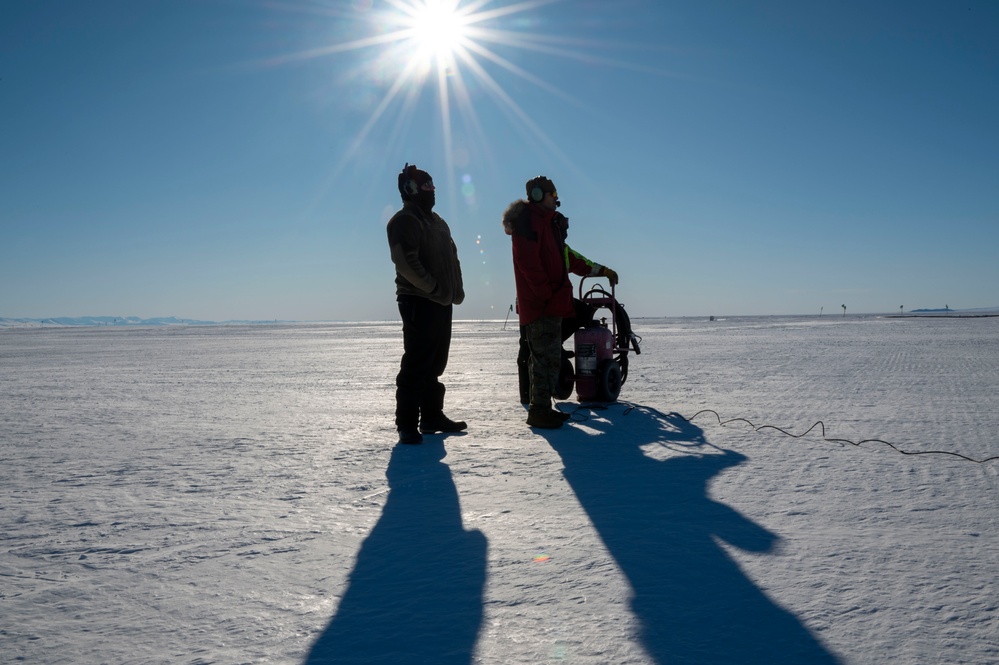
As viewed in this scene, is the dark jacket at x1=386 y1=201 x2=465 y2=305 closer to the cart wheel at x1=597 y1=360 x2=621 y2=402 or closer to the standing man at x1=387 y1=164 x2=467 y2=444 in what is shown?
the standing man at x1=387 y1=164 x2=467 y2=444

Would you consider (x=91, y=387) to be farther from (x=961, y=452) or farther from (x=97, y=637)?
(x=961, y=452)

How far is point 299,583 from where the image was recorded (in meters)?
2.02

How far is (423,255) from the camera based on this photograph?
461 cm

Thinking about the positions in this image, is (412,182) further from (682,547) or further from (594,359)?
(682,547)

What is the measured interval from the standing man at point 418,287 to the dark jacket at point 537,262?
60cm

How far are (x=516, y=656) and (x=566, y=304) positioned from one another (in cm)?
374

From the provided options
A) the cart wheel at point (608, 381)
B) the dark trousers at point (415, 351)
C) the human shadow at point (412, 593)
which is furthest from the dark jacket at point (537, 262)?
the human shadow at point (412, 593)

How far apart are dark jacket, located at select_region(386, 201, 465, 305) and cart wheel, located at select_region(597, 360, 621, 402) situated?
192 cm

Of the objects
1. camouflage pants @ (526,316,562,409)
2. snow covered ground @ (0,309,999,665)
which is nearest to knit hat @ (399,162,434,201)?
camouflage pants @ (526,316,562,409)

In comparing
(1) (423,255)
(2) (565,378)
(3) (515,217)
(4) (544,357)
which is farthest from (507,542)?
(2) (565,378)

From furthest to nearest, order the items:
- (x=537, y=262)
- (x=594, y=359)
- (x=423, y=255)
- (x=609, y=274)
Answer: (x=594, y=359), (x=609, y=274), (x=537, y=262), (x=423, y=255)

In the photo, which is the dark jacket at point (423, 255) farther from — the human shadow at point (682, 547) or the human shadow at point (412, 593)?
the human shadow at point (412, 593)

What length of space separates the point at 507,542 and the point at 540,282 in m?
2.95

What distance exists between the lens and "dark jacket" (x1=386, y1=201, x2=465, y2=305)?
4414mm
